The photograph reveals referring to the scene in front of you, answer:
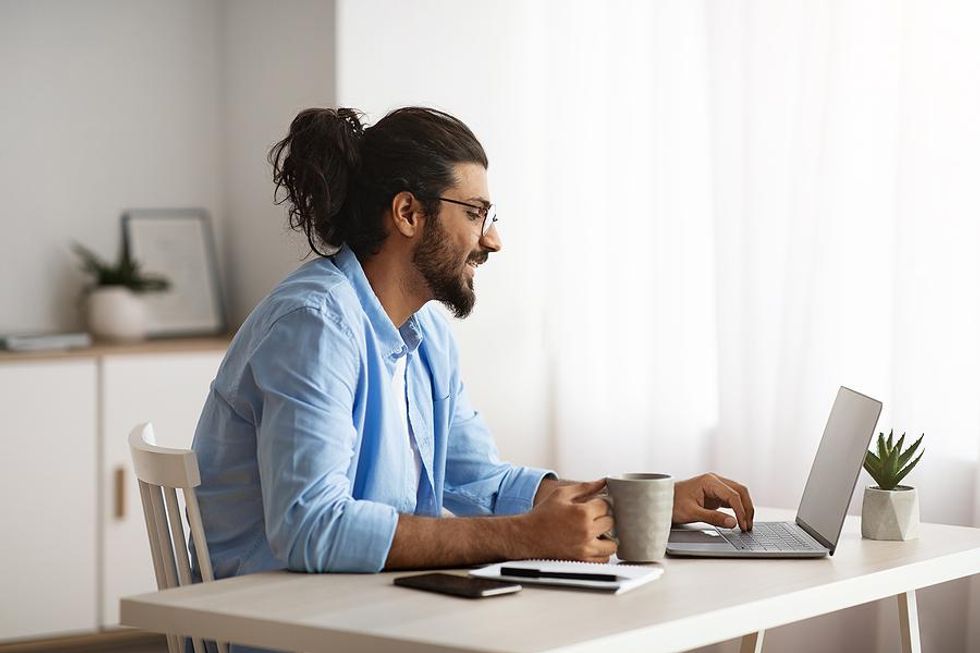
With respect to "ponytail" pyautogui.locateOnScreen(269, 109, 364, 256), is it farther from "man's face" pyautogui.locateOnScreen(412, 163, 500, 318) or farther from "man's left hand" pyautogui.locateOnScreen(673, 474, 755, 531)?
"man's left hand" pyautogui.locateOnScreen(673, 474, 755, 531)

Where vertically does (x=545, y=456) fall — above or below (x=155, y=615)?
below

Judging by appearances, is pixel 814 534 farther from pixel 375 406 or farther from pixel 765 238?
pixel 765 238

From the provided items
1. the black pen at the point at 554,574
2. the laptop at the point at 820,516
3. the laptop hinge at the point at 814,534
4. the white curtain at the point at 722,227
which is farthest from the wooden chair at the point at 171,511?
the white curtain at the point at 722,227

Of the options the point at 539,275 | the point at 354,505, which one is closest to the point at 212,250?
the point at 539,275

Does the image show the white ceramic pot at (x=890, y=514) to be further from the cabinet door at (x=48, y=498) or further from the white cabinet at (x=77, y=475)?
the cabinet door at (x=48, y=498)

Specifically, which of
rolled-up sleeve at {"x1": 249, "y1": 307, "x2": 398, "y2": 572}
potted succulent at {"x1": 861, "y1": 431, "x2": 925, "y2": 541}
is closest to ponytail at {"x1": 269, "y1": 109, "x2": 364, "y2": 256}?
rolled-up sleeve at {"x1": 249, "y1": 307, "x2": 398, "y2": 572}

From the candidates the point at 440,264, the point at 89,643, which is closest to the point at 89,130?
the point at 89,643

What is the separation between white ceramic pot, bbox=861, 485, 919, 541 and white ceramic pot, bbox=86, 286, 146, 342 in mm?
2546

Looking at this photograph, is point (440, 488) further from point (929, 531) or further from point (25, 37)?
point (25, 37)

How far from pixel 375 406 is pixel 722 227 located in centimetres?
155

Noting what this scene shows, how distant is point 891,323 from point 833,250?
20 cm

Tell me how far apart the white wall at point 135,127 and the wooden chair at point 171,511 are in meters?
2.07

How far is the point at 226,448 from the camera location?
1.84 meters

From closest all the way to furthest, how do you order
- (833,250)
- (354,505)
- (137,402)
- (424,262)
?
(354,505), (424,262), (833,250), (137,402)
